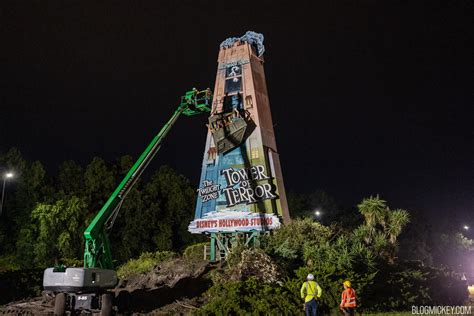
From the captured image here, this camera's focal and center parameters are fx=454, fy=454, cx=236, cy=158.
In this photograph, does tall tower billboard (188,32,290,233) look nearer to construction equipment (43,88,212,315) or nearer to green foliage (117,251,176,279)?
green foliage (117,251,176,279)

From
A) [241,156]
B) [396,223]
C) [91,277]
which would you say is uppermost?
[241,156]

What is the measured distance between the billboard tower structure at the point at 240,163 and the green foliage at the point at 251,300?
12570 millimetres

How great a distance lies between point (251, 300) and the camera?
1839 cm

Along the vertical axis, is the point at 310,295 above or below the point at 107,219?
below

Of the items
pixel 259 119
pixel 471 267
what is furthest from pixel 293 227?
pixel 471 267

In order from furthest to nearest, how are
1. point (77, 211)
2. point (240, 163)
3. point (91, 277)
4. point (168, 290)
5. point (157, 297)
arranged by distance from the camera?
point (77, 211) → point (240, 163) → point (168, 290) → point (157, 297) → point (91, 277)

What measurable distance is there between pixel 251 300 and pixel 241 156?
59.5 feet

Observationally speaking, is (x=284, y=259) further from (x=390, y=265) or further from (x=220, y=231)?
(x=220, y=231)

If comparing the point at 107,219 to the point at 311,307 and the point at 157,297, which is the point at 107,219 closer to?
the point at 157,297

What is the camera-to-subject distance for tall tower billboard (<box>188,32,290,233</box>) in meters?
33.7

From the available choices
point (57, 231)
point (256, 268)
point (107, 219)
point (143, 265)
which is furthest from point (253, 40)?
point (57, 231)

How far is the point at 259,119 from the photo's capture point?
35.4 m

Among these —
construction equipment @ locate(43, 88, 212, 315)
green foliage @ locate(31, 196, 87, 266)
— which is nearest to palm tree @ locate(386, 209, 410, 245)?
construction equipment @ locate(43, 88, 212, 315)

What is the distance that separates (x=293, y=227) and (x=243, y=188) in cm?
663
